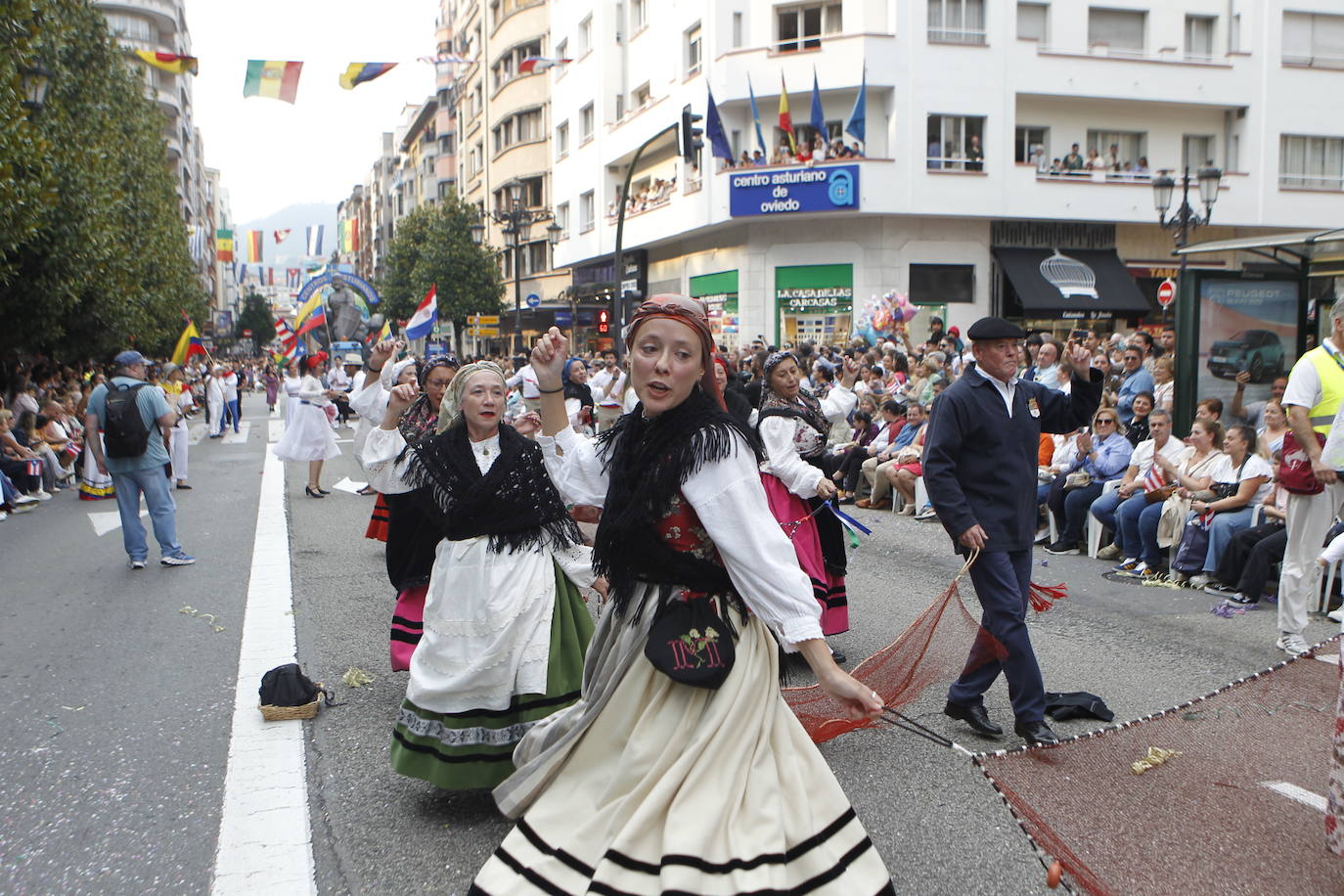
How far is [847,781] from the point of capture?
14.6 feet

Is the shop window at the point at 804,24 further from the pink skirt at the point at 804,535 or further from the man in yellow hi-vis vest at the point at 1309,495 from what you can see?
the pink skirt at the point at 804,535

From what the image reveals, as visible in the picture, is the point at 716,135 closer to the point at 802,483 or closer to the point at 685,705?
the point at 802,483

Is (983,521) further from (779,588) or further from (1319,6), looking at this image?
(1319,6)

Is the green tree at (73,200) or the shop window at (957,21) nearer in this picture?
the green tree at (73,200)

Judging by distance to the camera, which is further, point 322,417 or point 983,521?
point 322,417

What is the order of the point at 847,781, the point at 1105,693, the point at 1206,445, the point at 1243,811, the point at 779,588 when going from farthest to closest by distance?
the point at 1206,445, the point at 1105,693, the point at 847,781, the point at 1243,811, the point at 779,588

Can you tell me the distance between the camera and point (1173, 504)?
29.2 ft

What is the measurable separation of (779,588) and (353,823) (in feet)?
7.49

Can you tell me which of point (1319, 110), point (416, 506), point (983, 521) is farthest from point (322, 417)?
point (1319, 110)

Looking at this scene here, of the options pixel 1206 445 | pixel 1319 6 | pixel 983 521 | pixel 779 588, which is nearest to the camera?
pixel 779 588

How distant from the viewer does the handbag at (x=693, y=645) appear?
2.68 meters

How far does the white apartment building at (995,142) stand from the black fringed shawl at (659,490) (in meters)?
25.7

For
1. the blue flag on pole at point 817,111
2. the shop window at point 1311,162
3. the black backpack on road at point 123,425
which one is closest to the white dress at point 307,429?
the black backpack on road at point 123,425

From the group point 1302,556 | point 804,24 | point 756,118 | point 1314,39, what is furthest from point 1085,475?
point 1314,39
